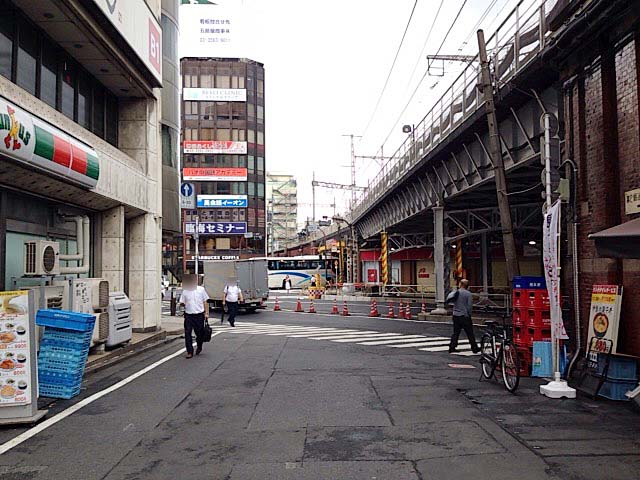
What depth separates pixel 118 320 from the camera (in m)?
13.8

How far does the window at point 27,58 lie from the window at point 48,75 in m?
0.38

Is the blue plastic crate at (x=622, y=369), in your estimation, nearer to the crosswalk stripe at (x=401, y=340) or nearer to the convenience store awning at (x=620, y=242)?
the convenience store awning at (x=620, y=242)

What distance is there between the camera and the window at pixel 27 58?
39.8 feet

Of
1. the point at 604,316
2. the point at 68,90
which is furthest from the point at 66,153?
the point at 604,316

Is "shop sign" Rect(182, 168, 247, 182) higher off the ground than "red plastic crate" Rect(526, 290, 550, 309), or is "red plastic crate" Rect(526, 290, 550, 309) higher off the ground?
"shop sign" Rect(182, 168, 247, 182)

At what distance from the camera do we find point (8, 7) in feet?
37.8

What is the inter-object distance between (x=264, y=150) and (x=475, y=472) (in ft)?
283

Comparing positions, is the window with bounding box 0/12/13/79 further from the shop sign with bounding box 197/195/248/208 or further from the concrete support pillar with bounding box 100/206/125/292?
the shop sign with bounding box 197/195/248/208

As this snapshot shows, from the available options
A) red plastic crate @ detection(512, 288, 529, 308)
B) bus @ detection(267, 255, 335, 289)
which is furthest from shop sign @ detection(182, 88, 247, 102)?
red plastic crate @ detection(512, 288, 529, 308)

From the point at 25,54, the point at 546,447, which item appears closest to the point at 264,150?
the point at 25,54

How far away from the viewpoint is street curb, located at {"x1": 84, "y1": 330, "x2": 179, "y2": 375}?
12108mm

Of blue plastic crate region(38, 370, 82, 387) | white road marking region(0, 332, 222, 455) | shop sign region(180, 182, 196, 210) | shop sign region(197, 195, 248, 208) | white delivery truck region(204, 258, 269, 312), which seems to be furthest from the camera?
shop sign region(197, 195, 248, 208)

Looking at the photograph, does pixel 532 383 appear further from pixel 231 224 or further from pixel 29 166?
pixel 231 224

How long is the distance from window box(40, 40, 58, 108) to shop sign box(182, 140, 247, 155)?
245ft
